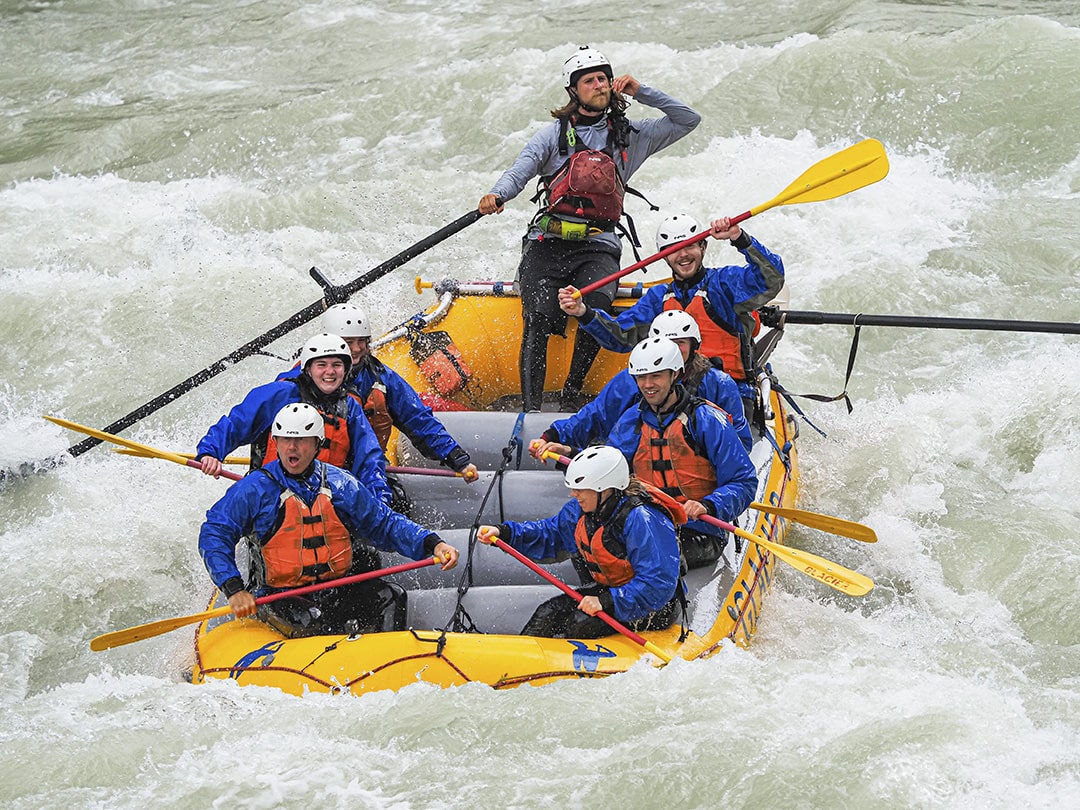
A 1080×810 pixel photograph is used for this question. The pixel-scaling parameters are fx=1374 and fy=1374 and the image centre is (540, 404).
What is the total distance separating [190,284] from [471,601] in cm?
514

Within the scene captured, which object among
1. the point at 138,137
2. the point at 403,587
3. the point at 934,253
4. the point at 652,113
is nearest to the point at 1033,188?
the point at 934,253

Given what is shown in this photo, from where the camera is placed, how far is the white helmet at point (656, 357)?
5.00 m

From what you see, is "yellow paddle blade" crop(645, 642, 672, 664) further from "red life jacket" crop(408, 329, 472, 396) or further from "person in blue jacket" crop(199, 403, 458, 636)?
"red life jacket" crop(408, 329, 472, 396)

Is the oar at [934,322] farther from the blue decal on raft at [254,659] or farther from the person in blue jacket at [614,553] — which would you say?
the blue decal on raft at [254,659]

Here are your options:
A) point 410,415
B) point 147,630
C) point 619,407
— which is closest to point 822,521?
point 619,407

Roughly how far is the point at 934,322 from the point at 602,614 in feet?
7.98

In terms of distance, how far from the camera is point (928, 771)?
4367 mm

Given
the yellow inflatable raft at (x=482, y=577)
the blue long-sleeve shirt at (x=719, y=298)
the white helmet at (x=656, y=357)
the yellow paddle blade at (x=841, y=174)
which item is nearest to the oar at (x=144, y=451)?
the yellow inflatable raft at (x=482, y=577)

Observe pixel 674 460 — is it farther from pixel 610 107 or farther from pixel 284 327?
pixel 284 327

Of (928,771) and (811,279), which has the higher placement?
(811,279)

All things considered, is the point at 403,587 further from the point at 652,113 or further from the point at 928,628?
the point at 652,113

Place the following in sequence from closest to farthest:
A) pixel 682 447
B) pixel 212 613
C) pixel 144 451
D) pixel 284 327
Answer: pixel 212 613, pixel 682 447, pixel 144 451, pixel 284 327

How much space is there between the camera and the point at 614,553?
4688 millimetres

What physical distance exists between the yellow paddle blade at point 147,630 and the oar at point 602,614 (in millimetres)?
1010
